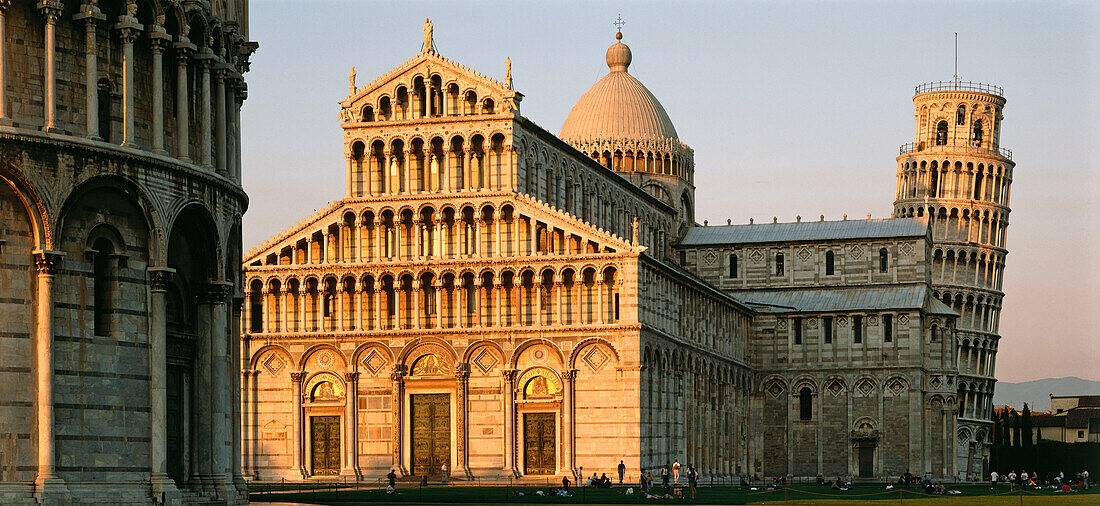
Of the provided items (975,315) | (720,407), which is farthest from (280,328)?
(975,315)

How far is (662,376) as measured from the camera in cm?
8500

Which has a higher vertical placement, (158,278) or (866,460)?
(158,278)

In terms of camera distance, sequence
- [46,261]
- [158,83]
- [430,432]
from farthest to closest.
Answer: [430,432]
[158,83]
[46,261]

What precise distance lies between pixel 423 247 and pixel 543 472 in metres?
12.6

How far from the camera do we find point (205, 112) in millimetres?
49938

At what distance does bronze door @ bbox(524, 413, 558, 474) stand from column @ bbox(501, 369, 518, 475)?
0.68m

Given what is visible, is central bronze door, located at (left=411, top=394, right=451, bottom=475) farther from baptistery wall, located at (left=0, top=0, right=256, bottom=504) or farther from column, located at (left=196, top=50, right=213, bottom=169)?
column, located at (left=196, top=50, right=213, bottom=169)

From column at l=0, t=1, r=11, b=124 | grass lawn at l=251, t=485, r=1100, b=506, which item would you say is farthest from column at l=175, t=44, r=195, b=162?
grass lawn at l=251, t=485, r=1100, b=506

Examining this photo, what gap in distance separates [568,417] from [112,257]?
38786 mm

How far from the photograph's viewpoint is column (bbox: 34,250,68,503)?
42.5m

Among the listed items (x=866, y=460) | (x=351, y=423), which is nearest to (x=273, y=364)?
(x=351, y=423)

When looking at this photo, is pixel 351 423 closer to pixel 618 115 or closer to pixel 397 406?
pixel 397 406

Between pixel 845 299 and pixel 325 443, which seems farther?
pixel 845 299

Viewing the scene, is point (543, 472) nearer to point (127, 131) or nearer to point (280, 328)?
point (280, 328)
